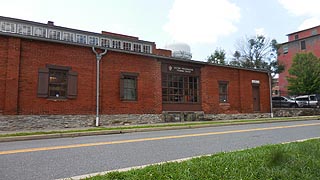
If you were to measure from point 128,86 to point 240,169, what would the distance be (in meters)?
14.9

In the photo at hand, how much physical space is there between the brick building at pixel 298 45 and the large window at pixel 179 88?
39.6 m

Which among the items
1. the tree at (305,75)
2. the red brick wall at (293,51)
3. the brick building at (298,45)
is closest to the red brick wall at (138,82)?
the tree at (305,75)

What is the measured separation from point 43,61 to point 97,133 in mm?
6233

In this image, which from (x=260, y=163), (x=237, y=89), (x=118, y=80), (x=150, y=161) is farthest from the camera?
(x=237, y=89)

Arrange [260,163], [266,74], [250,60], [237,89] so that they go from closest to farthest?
[260,163], [237,89], [266,74], [250,60]

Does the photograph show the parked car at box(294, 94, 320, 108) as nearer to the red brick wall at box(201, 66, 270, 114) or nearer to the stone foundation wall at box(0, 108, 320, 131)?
the red brick wall at box(201, 66, 270, 114)

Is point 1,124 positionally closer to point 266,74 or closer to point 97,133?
point 97,133

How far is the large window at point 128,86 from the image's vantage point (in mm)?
18953

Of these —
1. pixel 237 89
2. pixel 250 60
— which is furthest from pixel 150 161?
pixel 250 60

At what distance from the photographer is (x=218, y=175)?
4664mm

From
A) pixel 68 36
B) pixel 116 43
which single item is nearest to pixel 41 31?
pixel 68 36

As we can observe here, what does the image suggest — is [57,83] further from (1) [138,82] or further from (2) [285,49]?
(2) [285,49]

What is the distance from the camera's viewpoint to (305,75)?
3856 centimetres

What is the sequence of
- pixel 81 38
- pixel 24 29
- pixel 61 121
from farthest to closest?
pixel 81 38 < pixel 24 29 < pixel 61 121
